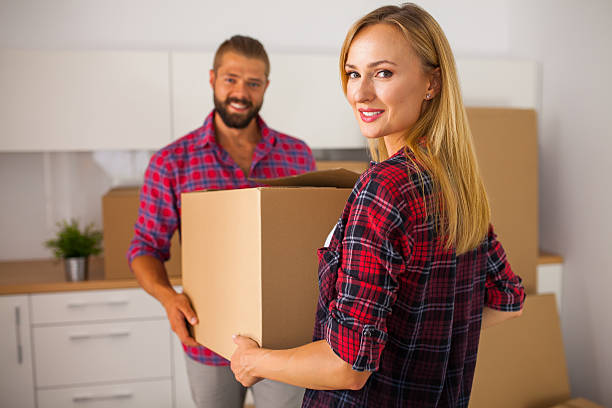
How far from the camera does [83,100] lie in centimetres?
228

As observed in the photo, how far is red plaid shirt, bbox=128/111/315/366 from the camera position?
147cm

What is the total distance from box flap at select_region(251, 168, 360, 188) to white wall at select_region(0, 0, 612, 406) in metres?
1.63

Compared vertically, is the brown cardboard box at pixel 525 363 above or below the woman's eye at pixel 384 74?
below

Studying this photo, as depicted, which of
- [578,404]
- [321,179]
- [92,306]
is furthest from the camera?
[92,306]

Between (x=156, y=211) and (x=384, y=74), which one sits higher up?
(x=384, y=74)

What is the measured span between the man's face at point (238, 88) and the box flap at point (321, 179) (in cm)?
59

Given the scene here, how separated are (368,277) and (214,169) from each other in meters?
0.89

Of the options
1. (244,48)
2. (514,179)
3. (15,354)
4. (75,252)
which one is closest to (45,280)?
(75,252)

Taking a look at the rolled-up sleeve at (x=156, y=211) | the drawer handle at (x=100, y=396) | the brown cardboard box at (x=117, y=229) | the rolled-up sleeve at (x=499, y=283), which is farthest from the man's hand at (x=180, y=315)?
the drawer handle at (x=100, y=396)

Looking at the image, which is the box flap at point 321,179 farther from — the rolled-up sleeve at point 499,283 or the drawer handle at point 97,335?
the drawer handle at point 97,335

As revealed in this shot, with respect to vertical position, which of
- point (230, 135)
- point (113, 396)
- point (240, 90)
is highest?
point (240, 90)

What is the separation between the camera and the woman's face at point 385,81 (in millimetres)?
791

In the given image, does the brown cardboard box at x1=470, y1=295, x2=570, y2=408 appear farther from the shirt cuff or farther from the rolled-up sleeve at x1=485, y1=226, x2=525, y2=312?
the shirt cuff

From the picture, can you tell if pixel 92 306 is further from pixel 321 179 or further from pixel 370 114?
pixel 370 114
